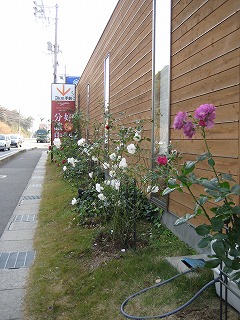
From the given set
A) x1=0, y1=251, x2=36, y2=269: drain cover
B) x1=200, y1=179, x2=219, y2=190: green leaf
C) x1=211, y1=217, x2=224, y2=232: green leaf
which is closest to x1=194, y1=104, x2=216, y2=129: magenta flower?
x1=200, y1=179, x2=219, y2=190: green leaf

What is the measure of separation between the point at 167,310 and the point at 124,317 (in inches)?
13.2

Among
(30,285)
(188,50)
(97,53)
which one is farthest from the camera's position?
(97,53)

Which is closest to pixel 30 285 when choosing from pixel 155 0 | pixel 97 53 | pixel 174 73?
pixel 174 73

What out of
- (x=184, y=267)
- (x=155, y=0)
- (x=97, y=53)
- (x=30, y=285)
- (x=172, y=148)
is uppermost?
(x=97, y=53)

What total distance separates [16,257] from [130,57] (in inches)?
159

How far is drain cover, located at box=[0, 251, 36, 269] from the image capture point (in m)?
4.16

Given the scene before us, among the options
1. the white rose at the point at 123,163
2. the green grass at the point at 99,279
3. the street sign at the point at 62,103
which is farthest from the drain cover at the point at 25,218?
the street sign at the point at 62,103

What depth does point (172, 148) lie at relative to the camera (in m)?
4.27

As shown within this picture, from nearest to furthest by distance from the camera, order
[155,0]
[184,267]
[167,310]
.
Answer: [167,310] → [184,267] → [155,0]

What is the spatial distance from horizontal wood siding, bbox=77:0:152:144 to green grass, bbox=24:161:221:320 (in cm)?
204

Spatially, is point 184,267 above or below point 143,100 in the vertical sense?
below

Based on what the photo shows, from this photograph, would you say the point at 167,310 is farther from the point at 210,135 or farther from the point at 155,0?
the point at 155,0

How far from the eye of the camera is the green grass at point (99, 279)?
2904mm

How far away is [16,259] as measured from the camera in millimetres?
4387
